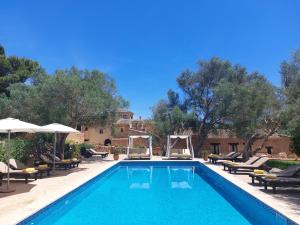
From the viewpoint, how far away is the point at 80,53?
2288cm

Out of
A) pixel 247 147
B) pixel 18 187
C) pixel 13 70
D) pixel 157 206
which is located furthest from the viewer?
pixel 13 70

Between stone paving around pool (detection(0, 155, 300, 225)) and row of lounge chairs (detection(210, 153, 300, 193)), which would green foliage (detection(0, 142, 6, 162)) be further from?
row of lounge chairs (detection(210, 153, 300, 193))

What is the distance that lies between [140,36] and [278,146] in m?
18.4

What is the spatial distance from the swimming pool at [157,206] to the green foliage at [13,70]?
20.6 meters

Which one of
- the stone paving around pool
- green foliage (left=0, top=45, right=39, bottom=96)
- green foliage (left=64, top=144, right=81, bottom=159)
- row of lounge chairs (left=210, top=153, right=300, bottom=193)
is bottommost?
the stone paving around pool

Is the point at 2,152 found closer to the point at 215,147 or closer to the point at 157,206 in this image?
the point at 157,206

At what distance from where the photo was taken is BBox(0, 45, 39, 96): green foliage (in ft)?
100

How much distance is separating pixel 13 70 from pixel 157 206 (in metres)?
27.9

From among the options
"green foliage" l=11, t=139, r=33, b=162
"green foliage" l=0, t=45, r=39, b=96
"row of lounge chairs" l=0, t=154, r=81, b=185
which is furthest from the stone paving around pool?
"green foliage" l=0, t=45, r=39, b=96

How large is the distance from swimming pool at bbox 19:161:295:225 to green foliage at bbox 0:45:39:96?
67.6ft

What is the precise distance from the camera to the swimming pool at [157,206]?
757 cm

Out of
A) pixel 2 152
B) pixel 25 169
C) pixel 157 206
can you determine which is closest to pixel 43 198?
pixel 157 206

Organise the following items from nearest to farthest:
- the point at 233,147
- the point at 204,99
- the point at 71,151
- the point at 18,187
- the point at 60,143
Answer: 1. the point at 18,187
2. the point at 60,143
3. the point at 71,151
4. the point at 204,99
5. the point at 233,147

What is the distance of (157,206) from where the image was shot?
9273 mm
